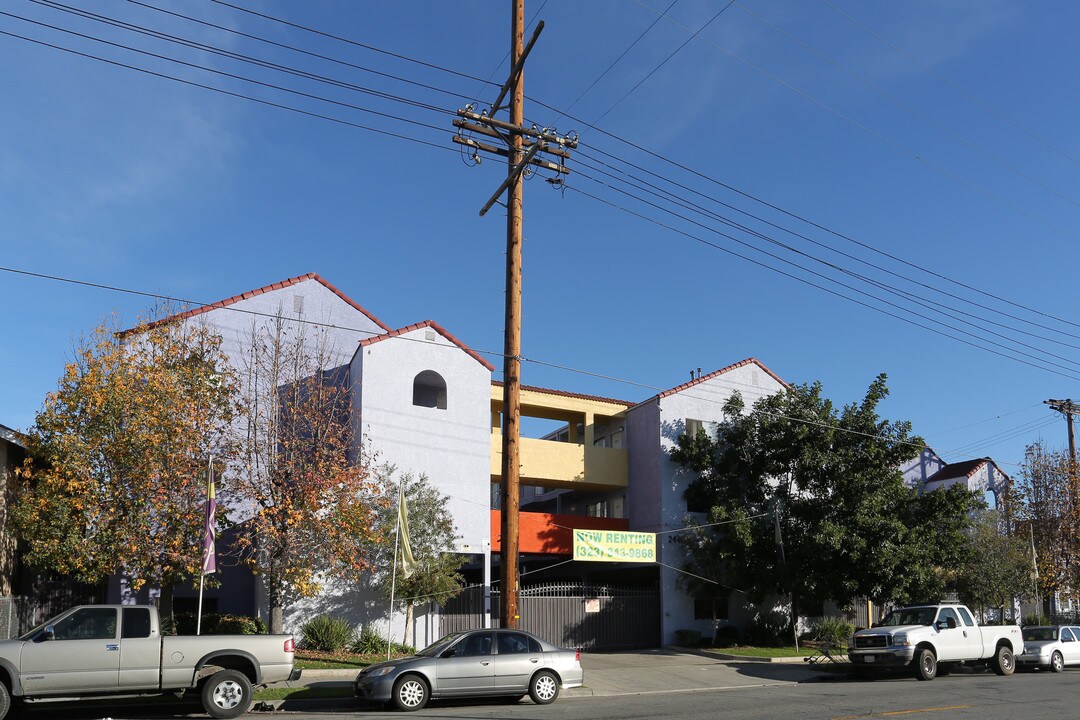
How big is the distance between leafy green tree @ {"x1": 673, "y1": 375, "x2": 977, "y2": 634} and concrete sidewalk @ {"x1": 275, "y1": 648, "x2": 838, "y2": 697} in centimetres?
355

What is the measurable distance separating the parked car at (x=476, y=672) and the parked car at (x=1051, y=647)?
14277mm

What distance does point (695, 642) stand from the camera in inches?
1183

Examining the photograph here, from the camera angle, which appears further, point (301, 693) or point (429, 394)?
point (429, 394)

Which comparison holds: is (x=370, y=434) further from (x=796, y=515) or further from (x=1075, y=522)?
(x=1075, y=522)

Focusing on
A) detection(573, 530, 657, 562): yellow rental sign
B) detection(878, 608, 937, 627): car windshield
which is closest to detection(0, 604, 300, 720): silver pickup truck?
detection(573, 530, 657, 562): yellow rental sign

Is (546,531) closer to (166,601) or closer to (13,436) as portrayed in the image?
(166,601)

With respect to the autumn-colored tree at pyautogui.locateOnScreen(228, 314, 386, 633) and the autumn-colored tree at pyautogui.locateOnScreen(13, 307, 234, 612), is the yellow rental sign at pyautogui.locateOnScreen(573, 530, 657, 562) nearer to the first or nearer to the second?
the autumn-colored tree at pyautogui.locateOnScreen(228, 314, 386, 633)

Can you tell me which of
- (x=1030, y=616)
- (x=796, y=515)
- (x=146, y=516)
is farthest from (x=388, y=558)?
(x=1030, y=616)

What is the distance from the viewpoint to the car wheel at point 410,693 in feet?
51.3

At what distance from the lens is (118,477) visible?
2173 cm

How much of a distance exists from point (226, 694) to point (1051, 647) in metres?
21.2

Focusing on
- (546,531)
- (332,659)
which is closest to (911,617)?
(546,531)

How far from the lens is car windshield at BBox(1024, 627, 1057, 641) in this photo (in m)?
24.8

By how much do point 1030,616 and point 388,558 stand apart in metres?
29.0
